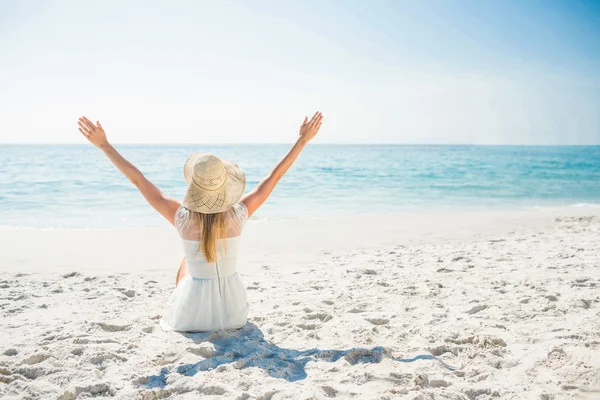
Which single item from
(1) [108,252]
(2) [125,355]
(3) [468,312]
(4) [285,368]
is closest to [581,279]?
(3) [468,312]

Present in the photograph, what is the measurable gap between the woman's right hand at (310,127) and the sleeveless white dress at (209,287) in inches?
30.7

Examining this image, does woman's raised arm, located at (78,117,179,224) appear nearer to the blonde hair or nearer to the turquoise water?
the blonde hair

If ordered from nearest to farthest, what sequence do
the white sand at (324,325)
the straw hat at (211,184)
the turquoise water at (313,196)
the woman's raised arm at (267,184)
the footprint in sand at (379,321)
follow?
the white sand at (324,325)
the straw hat at (211,184)
the woman's raised arm at (267,184)
the footprint in sand at (379,321)
the turquoise water at (313,196)

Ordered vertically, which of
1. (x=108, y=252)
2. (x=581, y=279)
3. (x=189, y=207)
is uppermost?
(x=189, y=207)

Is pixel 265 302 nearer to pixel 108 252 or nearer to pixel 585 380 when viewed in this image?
pixel 585 380

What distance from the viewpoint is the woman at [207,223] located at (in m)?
3.13

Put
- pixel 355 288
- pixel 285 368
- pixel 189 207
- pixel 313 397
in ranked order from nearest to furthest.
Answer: pixel 313 397, pixel 285 368, pixel 189 207, pixel 355 288

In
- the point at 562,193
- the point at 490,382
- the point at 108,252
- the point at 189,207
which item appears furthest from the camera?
the point at 562,193

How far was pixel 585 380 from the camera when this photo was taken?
2.69m

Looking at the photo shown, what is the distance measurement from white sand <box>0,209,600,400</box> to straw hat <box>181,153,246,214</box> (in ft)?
3.43

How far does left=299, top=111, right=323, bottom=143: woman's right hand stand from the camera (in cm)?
367

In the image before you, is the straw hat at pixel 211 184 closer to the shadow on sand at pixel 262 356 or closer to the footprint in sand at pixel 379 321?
the shadow on sand at pixel 262 356

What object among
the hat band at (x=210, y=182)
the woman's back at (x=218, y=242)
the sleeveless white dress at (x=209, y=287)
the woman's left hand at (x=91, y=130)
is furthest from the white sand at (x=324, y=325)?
the woman's left hand at (x=91, y=130)

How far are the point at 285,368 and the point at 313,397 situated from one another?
439 mm
